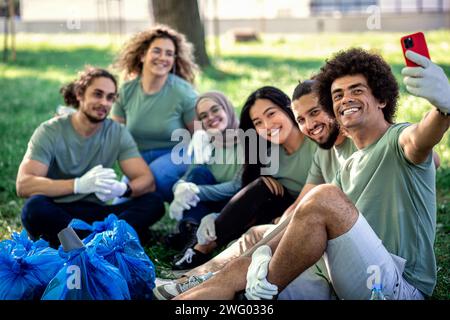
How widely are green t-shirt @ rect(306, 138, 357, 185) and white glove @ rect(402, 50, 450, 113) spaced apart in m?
0.85

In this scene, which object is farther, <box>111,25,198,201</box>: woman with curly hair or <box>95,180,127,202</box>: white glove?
<box>111,25,198,201</box>: woman with curly hair

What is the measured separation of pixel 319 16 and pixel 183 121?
16.6m

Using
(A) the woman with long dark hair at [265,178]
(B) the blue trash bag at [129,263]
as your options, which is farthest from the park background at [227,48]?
(B) the blue trash bag at [129,263]

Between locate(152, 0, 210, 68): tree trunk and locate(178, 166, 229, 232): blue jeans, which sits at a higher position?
locate(152, 0, 210, 68): tree trunk

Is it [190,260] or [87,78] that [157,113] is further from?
[190,260]

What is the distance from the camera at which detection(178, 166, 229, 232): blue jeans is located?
190 inches

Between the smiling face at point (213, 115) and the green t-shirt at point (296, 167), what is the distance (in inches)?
25.0

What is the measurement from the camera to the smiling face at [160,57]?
18.9 ft

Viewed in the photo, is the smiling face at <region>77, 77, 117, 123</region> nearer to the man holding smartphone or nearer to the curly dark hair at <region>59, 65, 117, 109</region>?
the curly dark hair at <region>59, 65, 117, 109</region>

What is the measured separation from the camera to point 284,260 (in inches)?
123

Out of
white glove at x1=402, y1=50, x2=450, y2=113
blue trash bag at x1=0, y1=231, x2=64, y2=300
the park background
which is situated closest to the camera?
white glove at x1=402, y1=50, x2=450, y2=113

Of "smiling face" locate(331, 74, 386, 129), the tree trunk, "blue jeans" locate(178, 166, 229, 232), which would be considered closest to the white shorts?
"smiling face" locate(331, 74, 386, 129)

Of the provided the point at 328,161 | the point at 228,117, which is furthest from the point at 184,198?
the point at 328,161

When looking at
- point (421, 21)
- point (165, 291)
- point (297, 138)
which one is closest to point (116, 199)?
point (297, 138)
